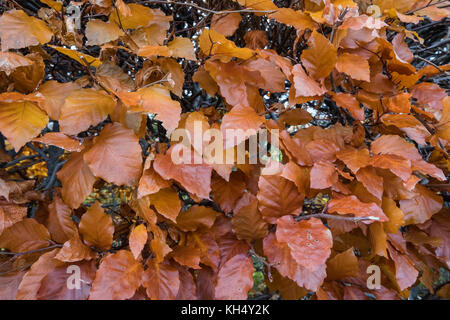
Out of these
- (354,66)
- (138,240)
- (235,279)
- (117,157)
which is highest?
(354,66)

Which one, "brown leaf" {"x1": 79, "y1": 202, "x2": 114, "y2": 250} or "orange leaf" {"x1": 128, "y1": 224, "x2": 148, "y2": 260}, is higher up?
"orange leaf" {"x1": 128, "y1": 224, "x2": 148, "y2": 260}

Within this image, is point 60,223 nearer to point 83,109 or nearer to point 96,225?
point 96,225

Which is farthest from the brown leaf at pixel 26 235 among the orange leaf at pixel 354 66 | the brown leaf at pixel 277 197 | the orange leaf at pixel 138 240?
the orange leaf at pixel 354 66

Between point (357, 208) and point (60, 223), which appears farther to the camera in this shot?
point (60, 223)

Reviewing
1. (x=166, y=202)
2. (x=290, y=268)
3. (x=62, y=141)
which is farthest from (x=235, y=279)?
(x=62, y=141)

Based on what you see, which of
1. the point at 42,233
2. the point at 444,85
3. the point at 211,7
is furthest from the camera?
the point at 444,85

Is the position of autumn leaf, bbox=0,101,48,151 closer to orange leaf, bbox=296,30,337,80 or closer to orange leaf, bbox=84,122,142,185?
orange leaf, bbox=84,122,142,185

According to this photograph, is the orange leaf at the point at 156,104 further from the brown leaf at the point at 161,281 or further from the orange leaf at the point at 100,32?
the brown leaf at the point at 161,281

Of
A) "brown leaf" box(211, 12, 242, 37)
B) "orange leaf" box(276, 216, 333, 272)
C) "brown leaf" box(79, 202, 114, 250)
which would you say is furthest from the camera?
"brown leaf" box(211, 12, 242, 37)

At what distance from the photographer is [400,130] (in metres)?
0.73

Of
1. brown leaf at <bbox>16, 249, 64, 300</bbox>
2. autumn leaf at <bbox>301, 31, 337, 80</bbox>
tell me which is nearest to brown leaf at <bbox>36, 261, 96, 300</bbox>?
brown leaf at <bbox>16, 249, 64, 300</bbox>
